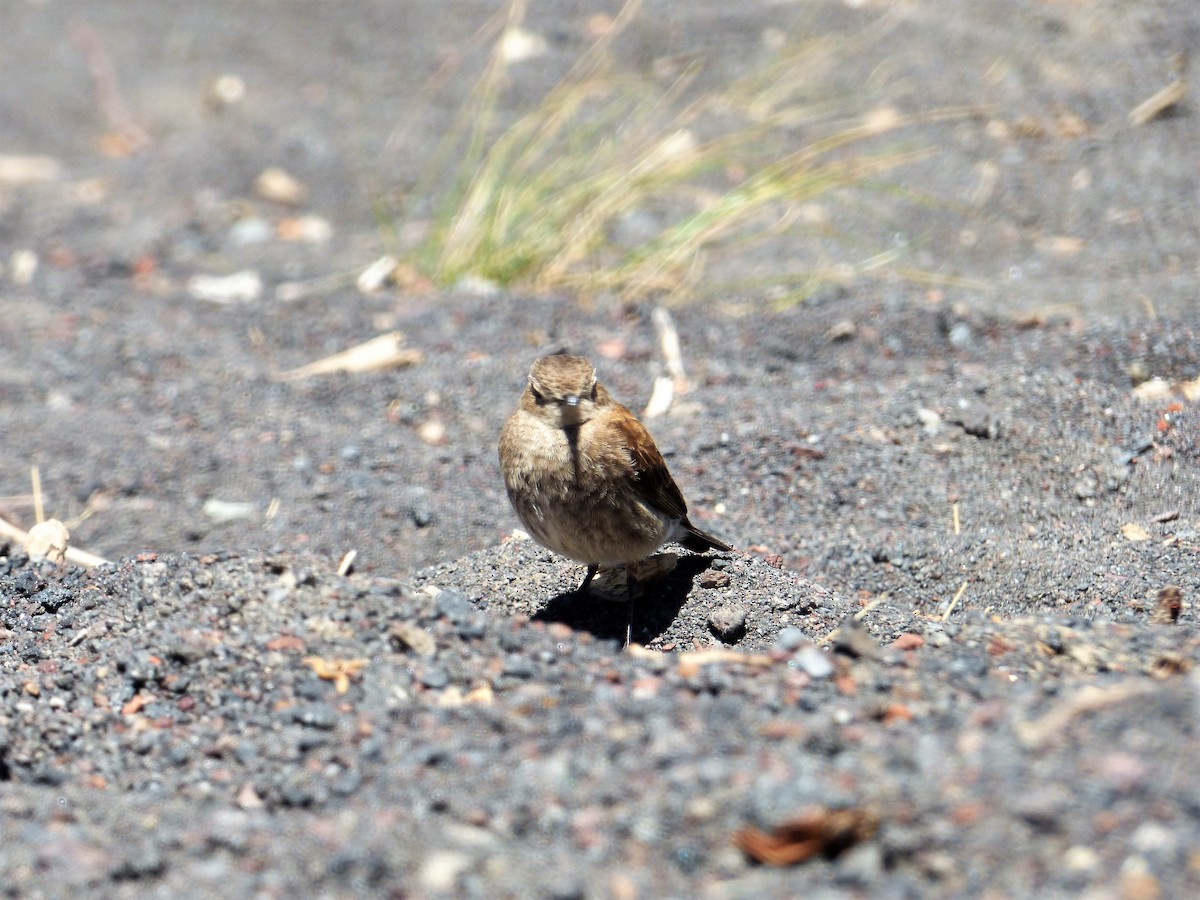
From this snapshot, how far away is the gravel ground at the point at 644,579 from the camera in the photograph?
2.73 meters

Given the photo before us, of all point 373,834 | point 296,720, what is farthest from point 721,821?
point 296,720

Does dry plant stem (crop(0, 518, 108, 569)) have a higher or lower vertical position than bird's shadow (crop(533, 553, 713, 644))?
higher

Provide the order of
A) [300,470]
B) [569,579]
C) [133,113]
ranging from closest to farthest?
[569,579], [300,470], [133,113]

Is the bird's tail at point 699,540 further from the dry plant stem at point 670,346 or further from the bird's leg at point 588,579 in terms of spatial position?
the dry plant stem at point 670,346

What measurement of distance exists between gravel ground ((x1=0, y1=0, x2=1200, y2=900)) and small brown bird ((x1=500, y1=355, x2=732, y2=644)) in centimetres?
32

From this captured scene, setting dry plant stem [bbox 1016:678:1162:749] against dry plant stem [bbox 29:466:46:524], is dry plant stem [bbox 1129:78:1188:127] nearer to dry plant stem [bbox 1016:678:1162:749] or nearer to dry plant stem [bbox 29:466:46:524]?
dry plant stem [bbox 1016:678:1162:749]

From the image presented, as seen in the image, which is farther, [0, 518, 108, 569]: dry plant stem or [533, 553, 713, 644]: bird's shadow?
[0, 518, 108, 569]: dry plant stem

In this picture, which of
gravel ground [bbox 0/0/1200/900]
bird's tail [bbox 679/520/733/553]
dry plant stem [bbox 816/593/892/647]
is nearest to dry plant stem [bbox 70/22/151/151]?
gravel ground [bbox 0/0/1200/900]

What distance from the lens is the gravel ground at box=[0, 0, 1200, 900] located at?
8.95 ft

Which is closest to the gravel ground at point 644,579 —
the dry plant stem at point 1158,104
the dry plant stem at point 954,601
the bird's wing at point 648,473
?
the dry plant stem at point 954,601

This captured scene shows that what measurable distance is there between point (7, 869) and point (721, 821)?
5.07ft

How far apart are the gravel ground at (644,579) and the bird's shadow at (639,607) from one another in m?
0.02

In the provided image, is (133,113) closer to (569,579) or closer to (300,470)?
(300,470)

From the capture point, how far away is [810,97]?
9.02m
